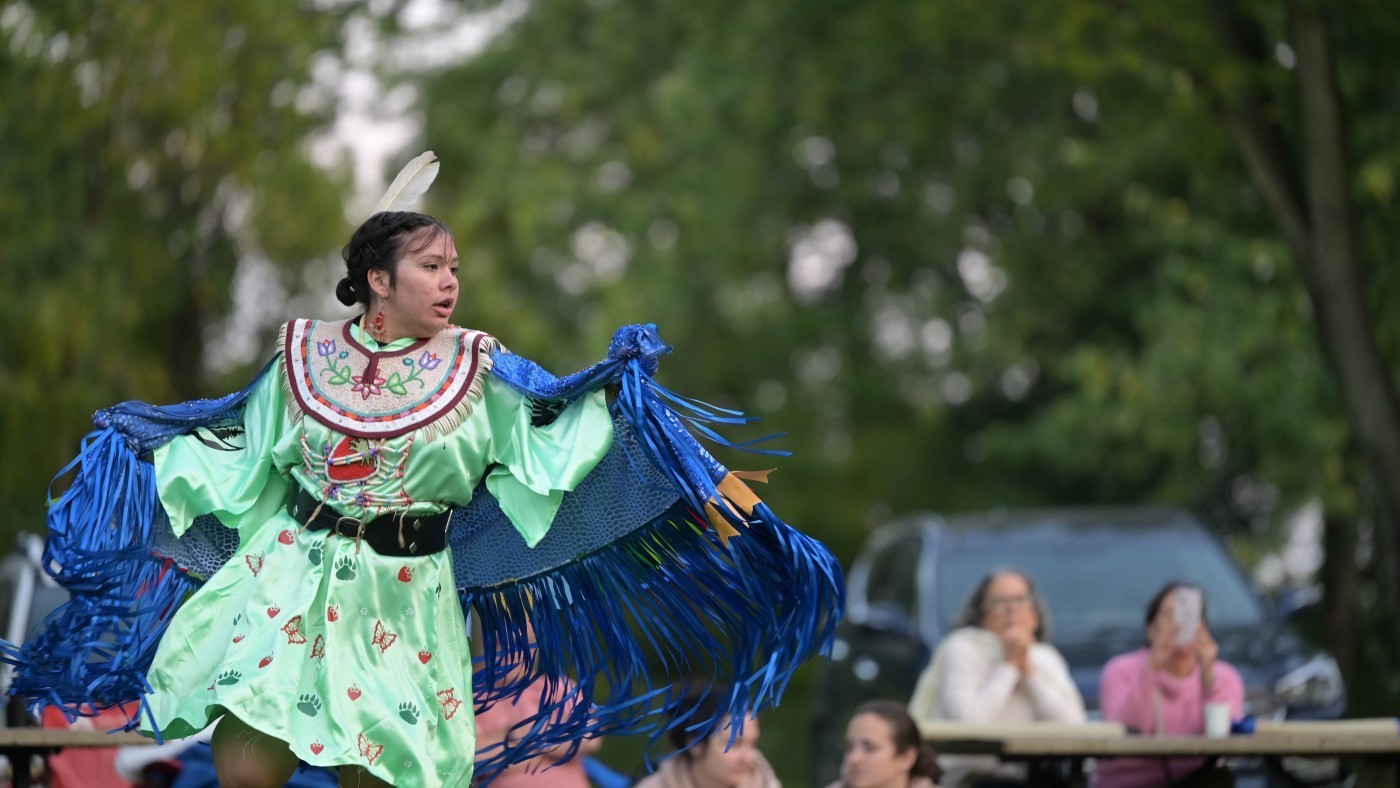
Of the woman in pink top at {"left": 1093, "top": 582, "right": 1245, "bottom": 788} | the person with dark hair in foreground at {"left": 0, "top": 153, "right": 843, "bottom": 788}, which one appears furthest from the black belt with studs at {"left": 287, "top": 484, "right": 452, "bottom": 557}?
the woman in pink top at {"left": 1093, "top": 582, "right": 1245, "bottom": 788}

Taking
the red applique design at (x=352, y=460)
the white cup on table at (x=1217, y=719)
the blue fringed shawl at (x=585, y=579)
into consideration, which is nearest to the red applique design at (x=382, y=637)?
the red applique design at (x=352, y=460)

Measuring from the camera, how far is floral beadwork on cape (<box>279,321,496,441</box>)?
448cm

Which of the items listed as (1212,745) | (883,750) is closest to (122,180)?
(883,750)

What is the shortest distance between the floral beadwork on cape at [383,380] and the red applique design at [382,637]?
1.37 feet

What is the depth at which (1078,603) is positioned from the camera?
9750mm

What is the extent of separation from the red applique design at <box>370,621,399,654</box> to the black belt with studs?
0.53ft

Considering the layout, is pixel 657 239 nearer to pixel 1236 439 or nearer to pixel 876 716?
pixel 1236 439

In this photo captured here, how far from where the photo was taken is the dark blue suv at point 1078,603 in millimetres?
8914

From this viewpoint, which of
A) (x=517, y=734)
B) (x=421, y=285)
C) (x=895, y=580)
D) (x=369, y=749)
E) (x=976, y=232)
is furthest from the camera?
(x=976, y=232)

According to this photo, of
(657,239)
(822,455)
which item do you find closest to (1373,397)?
(657,239)

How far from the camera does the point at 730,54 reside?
13305 mm

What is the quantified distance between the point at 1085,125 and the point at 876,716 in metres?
9.21

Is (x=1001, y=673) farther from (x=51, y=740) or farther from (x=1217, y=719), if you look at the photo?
(x=51, y=740)

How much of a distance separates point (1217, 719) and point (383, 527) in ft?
11.1
